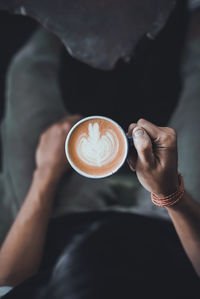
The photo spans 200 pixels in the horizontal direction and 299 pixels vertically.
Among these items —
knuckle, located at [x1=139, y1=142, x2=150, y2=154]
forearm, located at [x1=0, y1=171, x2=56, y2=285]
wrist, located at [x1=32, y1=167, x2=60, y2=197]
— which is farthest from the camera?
wrist, located at [x1=32, y1=167, x2=60, y2=197]

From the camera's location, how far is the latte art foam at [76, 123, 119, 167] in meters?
0.91

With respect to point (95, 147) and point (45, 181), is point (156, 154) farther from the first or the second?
point (45, 181)

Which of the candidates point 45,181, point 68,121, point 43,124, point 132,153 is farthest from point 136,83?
point 132,153

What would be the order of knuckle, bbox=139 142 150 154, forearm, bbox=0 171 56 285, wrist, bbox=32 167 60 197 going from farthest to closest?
wrist, bbox=32 167 60 197 < forearm, bbox=0 171 56 285 < knuckle, bbox=139 142 150 154

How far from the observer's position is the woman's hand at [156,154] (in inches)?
30.8

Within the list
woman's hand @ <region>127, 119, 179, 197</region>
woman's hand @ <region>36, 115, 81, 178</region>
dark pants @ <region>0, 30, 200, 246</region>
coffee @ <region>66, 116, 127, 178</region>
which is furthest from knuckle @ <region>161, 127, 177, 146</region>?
woman's hand @ <region>36, 115, 81, 178</region>

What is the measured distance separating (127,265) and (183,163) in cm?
60

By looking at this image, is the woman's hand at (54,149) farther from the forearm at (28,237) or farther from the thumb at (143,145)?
the thumb at (143,145)

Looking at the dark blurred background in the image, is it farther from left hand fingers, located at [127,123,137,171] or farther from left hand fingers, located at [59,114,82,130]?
left hand fingers, located at [127,123,137,171]

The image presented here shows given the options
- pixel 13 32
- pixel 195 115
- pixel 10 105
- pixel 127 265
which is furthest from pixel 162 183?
pixel 13 32

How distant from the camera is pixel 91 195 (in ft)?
4.96

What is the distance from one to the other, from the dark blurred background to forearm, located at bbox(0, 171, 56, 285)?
2.08 ft

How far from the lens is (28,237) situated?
1248 mm

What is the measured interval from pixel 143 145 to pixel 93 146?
0.21 m
